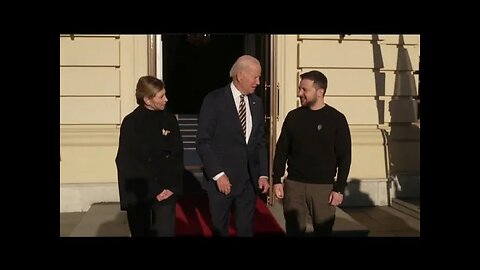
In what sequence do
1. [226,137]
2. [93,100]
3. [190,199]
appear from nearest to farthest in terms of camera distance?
1. [226,137]
2. [93,100]
3. [190,199]

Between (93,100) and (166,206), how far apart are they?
2.76 metres

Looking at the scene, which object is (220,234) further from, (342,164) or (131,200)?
(342,164)

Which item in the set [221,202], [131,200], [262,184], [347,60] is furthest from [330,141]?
[347,60]

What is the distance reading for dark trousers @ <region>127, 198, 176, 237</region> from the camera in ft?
10.4

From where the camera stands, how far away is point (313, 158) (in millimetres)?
3395

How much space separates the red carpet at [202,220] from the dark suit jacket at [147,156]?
148cm

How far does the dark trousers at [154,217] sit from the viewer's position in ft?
10.4

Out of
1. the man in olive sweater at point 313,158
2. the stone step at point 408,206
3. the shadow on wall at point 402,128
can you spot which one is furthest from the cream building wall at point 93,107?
the stone step at point 408,206

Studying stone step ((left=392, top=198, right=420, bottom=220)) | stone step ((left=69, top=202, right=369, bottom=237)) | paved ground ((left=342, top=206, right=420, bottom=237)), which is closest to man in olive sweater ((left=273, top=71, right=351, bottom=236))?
stone step ((left=69, top=202, right=369, bottom=237))

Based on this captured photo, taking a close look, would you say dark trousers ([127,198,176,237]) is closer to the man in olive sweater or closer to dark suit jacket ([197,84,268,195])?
dark suit jacket ([197,84,268,195])

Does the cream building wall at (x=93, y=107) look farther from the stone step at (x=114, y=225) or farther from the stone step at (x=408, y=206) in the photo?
the stone step at (x=408, y=206)

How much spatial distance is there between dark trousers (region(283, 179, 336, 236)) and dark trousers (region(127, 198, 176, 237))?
0.92 metres

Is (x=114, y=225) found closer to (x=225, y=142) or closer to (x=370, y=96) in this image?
(x=225, y=142)

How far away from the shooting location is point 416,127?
5.86 metres
